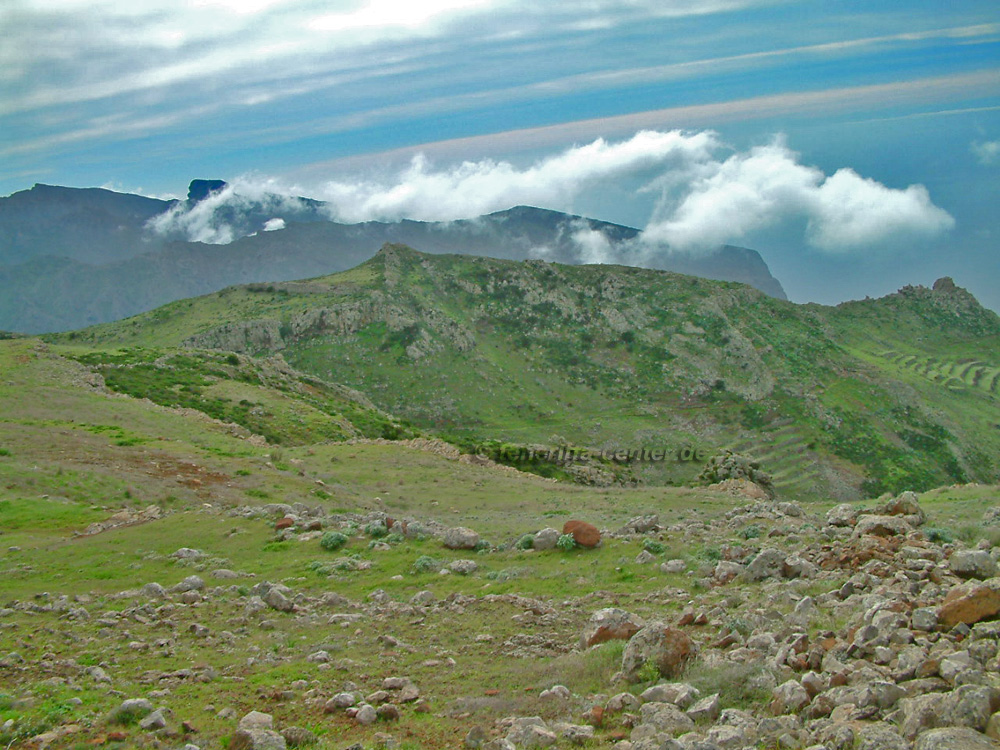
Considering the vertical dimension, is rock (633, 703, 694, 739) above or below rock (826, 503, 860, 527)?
below

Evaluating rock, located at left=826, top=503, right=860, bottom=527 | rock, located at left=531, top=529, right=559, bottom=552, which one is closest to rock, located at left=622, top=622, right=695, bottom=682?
rock, located at left=531, top=529, right=559, bottom=552

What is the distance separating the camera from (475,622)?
1319 cm

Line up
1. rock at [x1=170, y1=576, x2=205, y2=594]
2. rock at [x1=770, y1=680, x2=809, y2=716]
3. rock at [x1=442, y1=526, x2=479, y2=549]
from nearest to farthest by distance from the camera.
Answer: rock at [x1=770, y1=680, x2=809, y2=716], rock at [x1=170, y1=576, x2=205, y2=594], rock at [x1=442, y1=526, x2=479, y2=549]

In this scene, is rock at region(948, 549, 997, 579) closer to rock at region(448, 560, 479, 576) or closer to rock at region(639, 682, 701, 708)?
rock at region(639, 682, 701, 708)

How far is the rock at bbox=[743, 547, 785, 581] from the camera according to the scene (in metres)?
14.1

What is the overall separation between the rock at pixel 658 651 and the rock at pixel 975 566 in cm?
462

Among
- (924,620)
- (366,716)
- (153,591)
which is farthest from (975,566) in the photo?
(153,591)

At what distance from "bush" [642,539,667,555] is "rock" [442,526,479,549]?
456 cm

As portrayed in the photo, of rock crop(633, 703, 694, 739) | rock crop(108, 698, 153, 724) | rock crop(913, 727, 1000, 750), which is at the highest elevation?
rock crop(913, 727, 1000, 750)

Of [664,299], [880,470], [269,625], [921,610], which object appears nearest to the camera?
[921,610]

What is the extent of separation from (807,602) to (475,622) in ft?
19.3

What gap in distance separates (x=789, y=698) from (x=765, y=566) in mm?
7039

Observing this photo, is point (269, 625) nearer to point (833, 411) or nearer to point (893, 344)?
point (833, 411)

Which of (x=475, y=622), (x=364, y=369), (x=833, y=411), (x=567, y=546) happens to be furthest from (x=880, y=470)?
(x=475, y=622)
